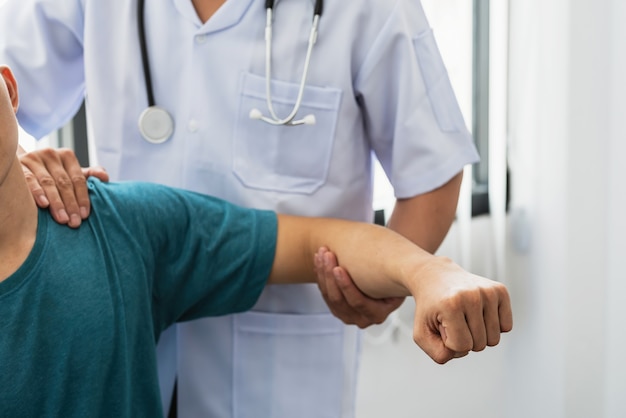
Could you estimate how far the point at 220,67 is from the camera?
1.41m

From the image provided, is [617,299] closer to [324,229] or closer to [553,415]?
[553,415]

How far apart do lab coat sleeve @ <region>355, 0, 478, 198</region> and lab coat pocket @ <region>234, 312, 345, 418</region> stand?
0.90 feet

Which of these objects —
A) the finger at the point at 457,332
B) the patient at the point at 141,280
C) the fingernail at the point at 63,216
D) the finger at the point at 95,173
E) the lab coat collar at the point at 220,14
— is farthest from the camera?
the lab coat collar at the point at 220,14

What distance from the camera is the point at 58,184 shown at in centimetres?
121

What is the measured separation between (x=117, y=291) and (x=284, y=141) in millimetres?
393

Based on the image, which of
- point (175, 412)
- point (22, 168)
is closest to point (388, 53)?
point (22, 168)

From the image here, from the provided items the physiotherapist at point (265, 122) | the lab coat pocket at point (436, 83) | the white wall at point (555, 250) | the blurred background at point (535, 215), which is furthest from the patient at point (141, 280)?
the white wall at point (555, 250)

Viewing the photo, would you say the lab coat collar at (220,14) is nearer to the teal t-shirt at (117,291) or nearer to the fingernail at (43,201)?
the teal t-shirt at (117,291)

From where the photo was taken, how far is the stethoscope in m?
1.38

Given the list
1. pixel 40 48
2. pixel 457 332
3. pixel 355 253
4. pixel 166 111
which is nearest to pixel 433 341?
pixel 457 332

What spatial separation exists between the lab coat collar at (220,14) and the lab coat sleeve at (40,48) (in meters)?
0.19

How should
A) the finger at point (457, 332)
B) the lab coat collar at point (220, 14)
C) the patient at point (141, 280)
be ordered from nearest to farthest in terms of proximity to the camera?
the finger at point (457, 332) → the patient at point (141, 280) → the lab coat collar at point (220, 14)

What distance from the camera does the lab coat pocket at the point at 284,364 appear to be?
4.85 feet

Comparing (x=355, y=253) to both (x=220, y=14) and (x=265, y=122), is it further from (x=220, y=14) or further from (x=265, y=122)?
(x=220, y=14)
